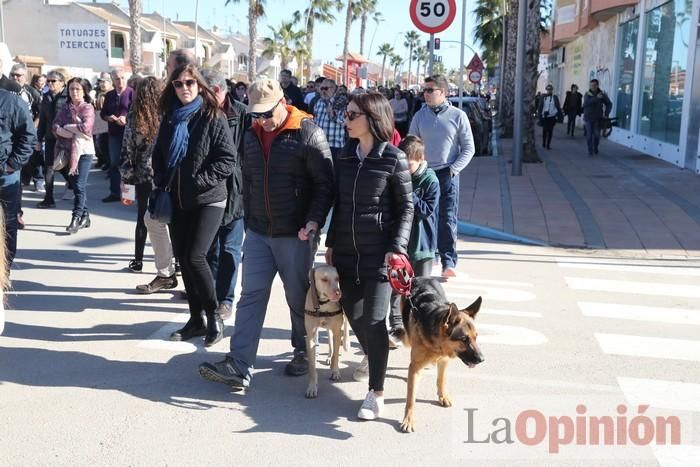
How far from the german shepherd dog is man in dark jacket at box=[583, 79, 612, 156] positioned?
1554 centimetres

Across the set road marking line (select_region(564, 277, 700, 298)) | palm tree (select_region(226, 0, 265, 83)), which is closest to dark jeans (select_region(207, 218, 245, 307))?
road marking line (select_region(564, 277, 700, 298))

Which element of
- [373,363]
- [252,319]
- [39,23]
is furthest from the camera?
[39,23]

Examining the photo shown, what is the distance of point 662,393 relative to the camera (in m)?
4.59

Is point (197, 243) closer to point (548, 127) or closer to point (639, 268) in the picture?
point (639, 268)

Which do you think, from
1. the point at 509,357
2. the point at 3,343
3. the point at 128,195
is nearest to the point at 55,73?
the point at 128,195

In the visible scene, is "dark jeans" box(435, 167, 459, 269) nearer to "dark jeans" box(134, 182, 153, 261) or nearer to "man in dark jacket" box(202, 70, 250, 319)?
"man in dark jacket" box(202, 70, 250, 319)

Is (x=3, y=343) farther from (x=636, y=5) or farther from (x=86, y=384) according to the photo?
(x=636, y=5)

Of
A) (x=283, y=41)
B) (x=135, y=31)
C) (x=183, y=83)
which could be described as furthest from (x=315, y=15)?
(x=183, y=83)

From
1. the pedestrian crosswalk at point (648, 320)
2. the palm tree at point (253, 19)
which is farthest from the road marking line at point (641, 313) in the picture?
the palm tree at point (253, 19)

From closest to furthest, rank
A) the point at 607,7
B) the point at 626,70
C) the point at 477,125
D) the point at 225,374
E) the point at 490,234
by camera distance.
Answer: the point at 225,374, the point at 490,234, the point at 477,125, the point at 607,7, the point at 626,70

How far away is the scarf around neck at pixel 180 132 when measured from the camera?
16.5 ft

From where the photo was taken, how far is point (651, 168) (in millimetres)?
16641

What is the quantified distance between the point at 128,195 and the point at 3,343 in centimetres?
198

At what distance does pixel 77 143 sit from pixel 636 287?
22.2ft
